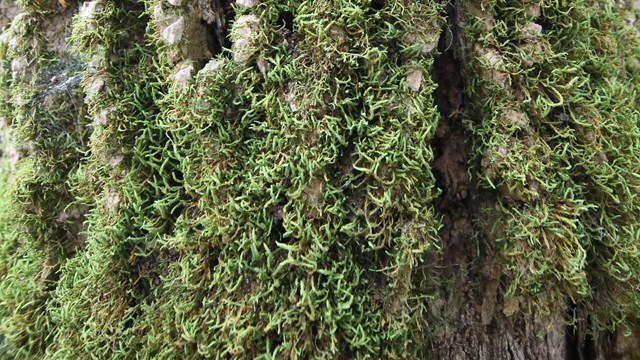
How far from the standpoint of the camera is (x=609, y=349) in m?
1.34

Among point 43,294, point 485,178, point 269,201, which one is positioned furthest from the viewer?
point 43,294

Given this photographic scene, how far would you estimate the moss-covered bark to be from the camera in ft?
3.27

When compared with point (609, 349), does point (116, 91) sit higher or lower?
higher

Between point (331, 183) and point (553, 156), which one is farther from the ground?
point (331, 183)

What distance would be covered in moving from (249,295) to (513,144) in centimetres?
72

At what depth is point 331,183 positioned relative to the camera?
1013 mm

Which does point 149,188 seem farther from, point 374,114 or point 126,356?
point 374,114

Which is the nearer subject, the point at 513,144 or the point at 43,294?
the point at 513,144

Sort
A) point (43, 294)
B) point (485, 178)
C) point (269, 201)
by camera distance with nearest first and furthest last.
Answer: point (269, 201), point (485, 178), point (43, 294)

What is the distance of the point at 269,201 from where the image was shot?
99 cm

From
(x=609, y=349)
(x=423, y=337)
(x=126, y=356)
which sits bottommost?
(x=609, y=349)

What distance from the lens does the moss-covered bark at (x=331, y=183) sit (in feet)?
3.27

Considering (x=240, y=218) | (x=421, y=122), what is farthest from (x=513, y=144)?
(x=240, y=218)

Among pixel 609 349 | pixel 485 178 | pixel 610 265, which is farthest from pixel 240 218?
pixel 609 349
